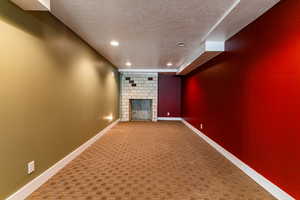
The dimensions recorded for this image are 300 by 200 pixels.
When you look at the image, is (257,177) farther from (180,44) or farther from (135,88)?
(135,88)

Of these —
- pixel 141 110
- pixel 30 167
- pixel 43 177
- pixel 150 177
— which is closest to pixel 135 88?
pixel 141 110

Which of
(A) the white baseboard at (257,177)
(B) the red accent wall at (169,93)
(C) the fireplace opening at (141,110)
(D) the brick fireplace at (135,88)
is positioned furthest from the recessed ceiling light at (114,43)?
(C) the fireplace opening at (141,110)

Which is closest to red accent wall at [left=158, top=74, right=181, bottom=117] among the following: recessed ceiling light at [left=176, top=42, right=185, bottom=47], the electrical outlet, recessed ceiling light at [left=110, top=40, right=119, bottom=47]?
recessed ceiling light at [left=176, top=42, right=185, bottom=47]

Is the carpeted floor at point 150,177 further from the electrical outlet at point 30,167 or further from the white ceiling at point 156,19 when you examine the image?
the white ceiling at point 156,19

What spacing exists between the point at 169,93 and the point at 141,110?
1.53 meters

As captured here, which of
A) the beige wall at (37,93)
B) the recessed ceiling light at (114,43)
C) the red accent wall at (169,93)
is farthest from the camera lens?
the red accent wall at (169,93)

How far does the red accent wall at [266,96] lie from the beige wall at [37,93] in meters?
2.83

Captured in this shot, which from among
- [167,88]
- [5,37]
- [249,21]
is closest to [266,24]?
[249,21]

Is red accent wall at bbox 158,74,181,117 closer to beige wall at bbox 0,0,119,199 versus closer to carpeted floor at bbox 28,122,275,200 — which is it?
carpeted floor at bbox 28,122,275,200

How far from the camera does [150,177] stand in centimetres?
246

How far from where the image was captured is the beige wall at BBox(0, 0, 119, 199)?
173cm

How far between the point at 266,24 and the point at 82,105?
3.31 metres

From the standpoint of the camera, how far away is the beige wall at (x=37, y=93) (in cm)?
173

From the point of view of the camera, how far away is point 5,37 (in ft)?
5.56
